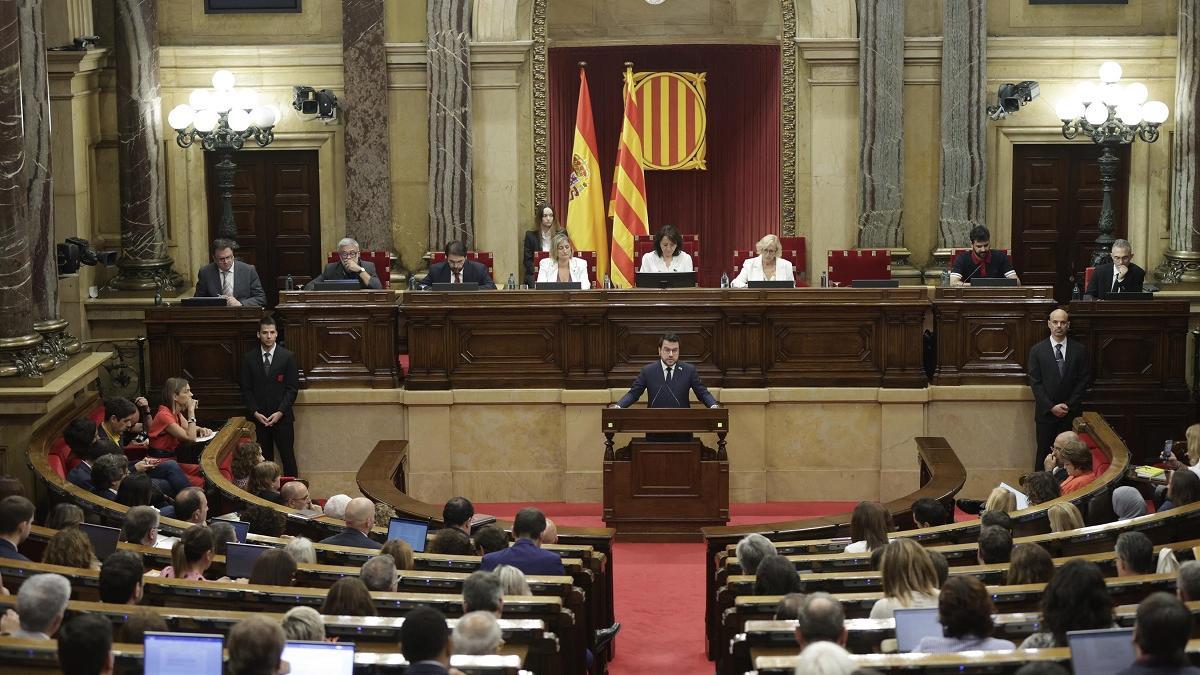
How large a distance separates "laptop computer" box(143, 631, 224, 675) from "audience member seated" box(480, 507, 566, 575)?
7.70 ft

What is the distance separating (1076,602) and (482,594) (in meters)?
2.26

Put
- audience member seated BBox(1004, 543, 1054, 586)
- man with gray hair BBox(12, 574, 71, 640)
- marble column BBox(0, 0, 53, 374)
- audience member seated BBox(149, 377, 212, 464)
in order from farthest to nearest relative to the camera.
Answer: marble column BBox(0, 0, 53, 374) → audience member seated BBox(149, 377, 212, 464) → audience member seated BBox(1004, 543, 1054, 586) → man with gray hair BBox(12, 574, 71, 640)

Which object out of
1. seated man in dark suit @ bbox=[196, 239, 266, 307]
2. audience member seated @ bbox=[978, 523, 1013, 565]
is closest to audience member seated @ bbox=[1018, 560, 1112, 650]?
audience member seated @ bbox=[978, 523, 1013, 565]

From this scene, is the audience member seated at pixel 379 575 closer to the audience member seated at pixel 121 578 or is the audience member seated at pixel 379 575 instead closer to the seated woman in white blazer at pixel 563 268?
the audience member seated at pixel 121 578

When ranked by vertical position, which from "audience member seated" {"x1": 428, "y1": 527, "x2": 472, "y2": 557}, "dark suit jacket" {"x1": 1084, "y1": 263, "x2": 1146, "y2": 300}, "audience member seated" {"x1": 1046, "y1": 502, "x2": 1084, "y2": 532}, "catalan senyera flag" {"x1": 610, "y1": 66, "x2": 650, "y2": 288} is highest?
"catalan senyera flag" {"x1": 610, "y1": 66, "x2": 650, "y2": 288}

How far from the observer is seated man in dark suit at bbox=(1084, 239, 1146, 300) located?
44.2ft

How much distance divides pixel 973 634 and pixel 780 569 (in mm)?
1336

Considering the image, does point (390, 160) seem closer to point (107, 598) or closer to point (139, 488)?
point (139, 488)

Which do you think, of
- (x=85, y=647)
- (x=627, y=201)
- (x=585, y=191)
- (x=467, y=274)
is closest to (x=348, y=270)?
(x=467, y=274)

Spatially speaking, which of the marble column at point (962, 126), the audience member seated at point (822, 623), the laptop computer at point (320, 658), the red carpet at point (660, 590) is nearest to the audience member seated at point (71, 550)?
the laptop computer at point (320, 658)

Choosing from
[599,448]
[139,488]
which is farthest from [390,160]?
[139,488]

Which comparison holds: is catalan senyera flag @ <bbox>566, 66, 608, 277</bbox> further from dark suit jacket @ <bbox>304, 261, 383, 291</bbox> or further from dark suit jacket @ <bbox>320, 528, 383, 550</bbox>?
dark suit jacket @ <bbox>320, 528, 383, 550</bbox>

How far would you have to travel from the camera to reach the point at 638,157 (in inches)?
674

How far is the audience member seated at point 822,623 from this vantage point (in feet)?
20.0
